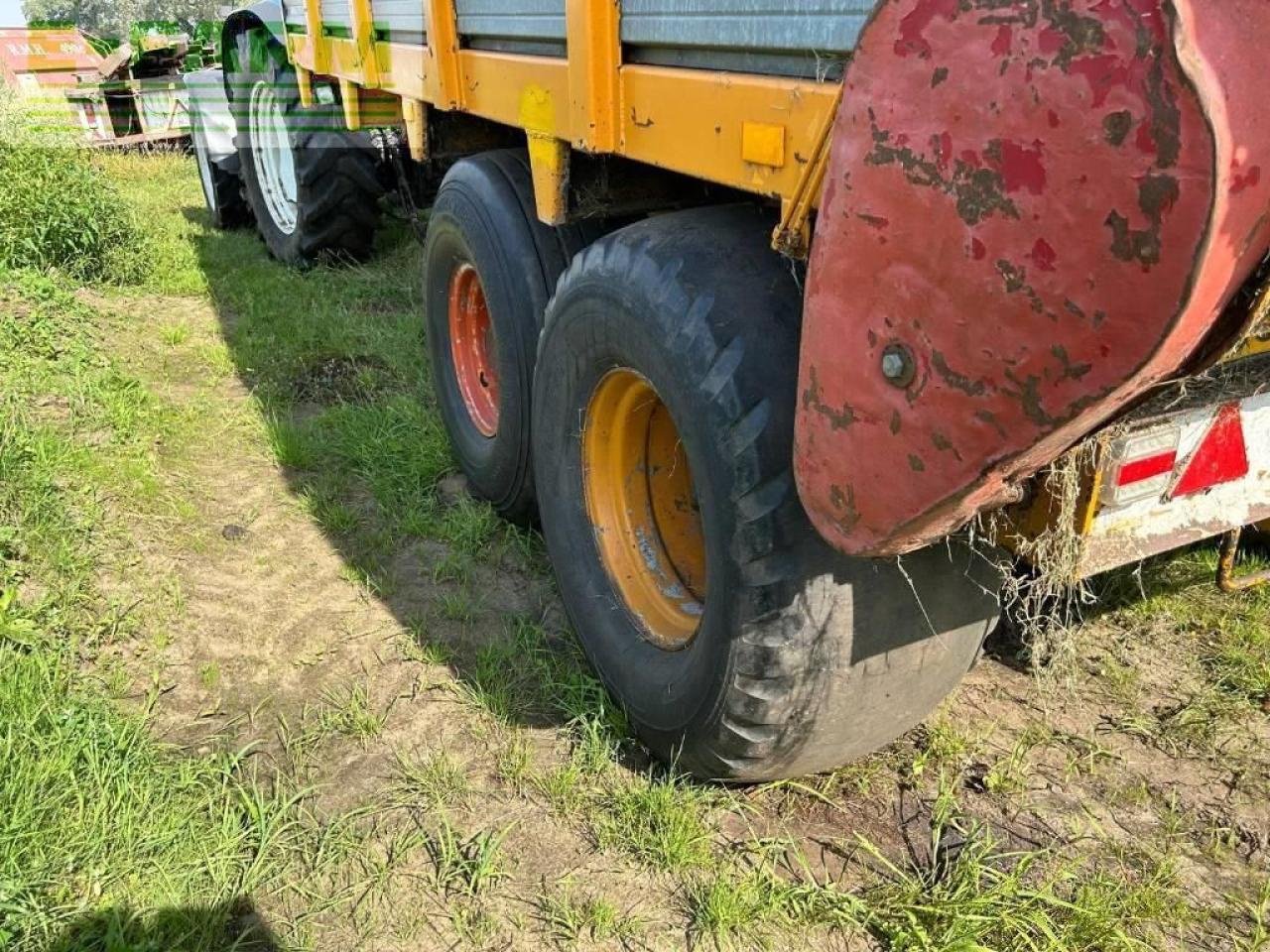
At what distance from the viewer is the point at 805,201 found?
1.50 meters

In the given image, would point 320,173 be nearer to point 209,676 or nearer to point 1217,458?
point 209,676

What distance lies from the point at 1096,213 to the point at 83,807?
222 centimetres

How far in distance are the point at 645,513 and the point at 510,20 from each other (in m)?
1.24

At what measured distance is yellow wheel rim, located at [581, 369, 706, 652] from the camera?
2377mm

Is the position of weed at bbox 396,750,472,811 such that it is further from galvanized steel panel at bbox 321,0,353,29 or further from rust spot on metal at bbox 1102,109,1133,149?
galvanized steel panel at bbox 321,0,353,29

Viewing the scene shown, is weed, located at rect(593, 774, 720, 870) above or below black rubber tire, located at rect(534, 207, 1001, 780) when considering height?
below

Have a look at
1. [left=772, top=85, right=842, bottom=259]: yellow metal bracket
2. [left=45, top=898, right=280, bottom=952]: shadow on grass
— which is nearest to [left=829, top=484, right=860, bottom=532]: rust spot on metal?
[left=772, top=85, right=842, bottom=259]: yellow metal bracket

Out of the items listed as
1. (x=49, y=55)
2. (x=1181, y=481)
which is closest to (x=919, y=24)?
(x=1181, y=481)

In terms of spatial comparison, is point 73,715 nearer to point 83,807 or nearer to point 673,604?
point 83,807

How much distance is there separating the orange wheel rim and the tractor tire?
14.0 feet

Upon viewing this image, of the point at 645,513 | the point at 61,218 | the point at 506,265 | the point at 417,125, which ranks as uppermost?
the point at 417,125

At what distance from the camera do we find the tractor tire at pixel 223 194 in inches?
274

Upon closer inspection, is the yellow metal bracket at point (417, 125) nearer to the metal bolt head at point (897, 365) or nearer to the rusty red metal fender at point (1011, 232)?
the rusty red metal fender at point (1011, 232)

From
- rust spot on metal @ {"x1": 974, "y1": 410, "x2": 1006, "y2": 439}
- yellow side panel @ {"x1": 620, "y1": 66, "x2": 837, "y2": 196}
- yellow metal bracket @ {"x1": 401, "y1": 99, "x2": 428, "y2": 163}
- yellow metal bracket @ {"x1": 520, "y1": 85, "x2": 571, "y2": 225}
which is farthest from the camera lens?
yellow metal bracket @ {"x1": 401, "y1": 99, "x2": 428, "y2": 163}
